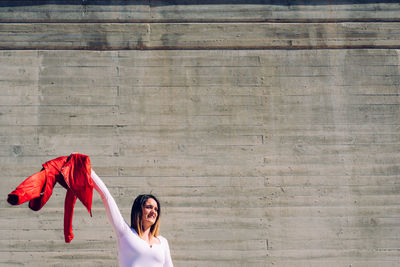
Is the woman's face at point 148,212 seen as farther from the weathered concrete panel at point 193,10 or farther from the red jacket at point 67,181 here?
the weathered concrete panel at point 193,10

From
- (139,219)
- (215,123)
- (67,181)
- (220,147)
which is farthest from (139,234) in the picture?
(215,123)

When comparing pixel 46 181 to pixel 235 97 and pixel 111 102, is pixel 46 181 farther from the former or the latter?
pixel 235 97

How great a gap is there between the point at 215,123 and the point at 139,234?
206 centimetres

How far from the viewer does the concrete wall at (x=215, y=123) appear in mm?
4637

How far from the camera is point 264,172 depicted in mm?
4762

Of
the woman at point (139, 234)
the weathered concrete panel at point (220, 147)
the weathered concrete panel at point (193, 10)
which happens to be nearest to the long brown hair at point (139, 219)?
the woman at point (139, 234)

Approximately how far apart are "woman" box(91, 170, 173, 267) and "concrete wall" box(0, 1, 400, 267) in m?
1.49

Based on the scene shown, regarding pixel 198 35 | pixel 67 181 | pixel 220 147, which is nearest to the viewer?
pixel 67 181

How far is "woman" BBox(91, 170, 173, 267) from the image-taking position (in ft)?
9.75

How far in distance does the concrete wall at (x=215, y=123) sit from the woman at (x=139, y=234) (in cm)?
149

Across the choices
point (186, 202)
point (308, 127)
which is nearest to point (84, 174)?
point (186, 202)

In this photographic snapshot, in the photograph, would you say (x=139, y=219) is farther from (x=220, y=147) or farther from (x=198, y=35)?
(x=198, y=35)

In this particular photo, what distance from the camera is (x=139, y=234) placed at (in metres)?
3.12

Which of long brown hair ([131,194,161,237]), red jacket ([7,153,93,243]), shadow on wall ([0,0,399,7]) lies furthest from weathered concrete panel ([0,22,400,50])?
long brown hair ([131,194,161,237])
